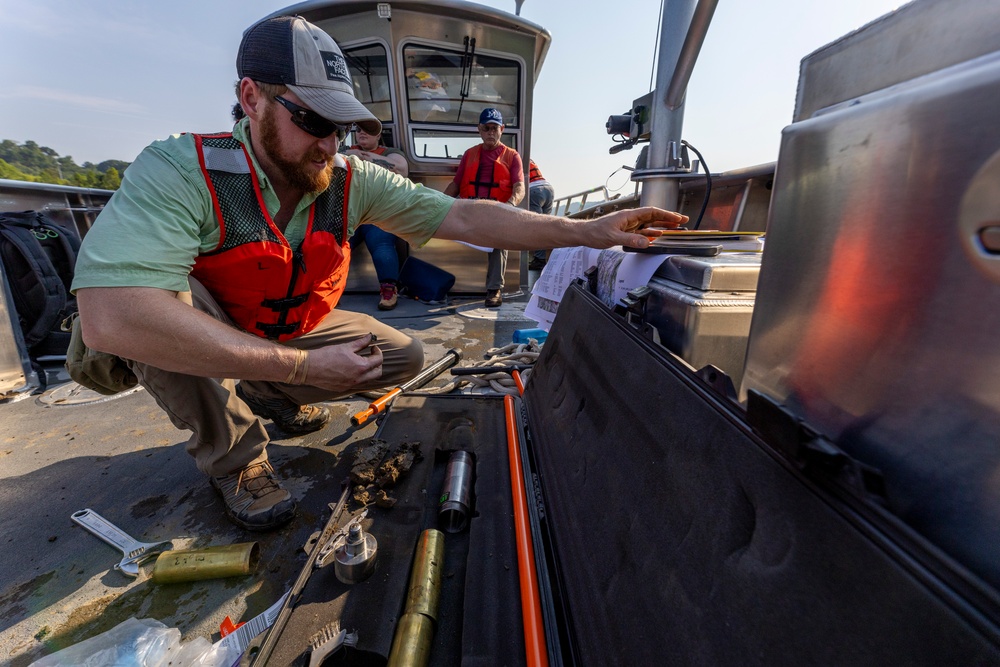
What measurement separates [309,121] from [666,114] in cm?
171

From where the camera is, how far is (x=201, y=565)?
4.41 ft

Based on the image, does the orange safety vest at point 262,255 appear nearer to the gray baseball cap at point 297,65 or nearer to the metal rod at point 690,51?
the gray baseball cap at point 297,65

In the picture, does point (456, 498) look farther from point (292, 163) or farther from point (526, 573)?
point (292, 163)

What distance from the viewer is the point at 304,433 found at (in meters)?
2.18

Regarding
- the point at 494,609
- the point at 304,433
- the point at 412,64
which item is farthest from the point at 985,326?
the point at 412,64

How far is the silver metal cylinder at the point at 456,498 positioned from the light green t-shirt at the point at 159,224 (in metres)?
1.00

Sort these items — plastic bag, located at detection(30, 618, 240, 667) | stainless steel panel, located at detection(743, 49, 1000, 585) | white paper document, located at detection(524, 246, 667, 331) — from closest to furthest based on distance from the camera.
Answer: stainless steel panel, located at detection(743, 49, 1000, 585) → plastic bag, located at detection(30, 618, 240, 667) → white paper document, located at detection(524, 246, 667, 331)

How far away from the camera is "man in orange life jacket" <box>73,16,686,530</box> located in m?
1.24

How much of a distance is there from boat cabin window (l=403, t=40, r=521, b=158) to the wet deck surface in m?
3.76

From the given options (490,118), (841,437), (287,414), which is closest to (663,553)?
(841,437)

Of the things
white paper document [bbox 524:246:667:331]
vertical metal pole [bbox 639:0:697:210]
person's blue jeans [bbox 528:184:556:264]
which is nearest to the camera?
white paper document [bbox 524:246:667:331]

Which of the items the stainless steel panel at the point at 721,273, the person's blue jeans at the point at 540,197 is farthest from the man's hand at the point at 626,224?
the person's blue jeans at the point at 540,197

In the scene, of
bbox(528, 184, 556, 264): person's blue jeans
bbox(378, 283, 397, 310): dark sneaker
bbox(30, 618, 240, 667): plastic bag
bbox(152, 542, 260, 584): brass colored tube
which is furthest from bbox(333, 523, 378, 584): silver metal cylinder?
bbox(528, 184, 556, 264): person's blue jeans

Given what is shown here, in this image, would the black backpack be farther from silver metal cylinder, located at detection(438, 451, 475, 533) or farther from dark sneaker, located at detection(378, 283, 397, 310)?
silver metal cylinder, located at detection(438, 451, 475, 533)
